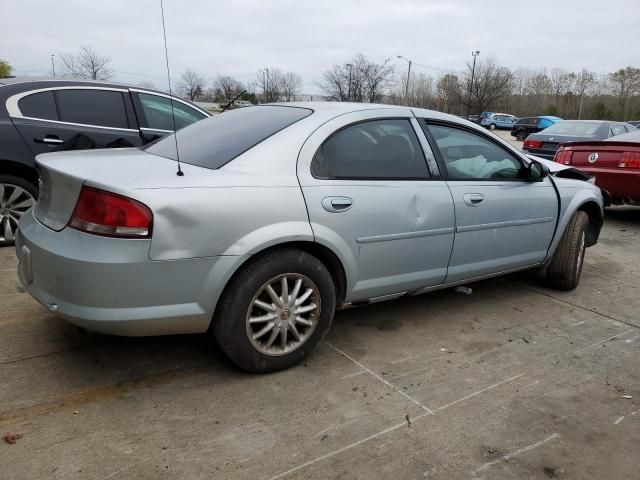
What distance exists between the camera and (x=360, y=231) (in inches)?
120

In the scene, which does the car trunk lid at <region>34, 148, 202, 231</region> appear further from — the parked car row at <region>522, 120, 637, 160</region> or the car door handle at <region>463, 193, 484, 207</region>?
the parked car row at <region>522, 120, 637, 160</region>

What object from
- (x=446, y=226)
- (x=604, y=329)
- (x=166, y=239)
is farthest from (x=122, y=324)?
(x=604, y=329)

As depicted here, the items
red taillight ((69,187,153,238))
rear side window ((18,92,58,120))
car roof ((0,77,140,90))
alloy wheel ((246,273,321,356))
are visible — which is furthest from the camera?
car roof ((0,77,140,90))

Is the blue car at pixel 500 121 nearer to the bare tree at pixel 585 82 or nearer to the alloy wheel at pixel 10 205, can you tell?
the bare tree at pixel 585 82

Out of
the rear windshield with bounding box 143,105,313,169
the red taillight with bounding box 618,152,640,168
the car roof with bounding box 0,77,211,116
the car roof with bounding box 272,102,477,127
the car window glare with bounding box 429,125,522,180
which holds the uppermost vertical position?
the car roof with bounding box 0,77,211,116

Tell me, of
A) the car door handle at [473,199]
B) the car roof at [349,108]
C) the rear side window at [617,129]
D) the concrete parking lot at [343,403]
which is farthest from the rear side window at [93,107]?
the rear side window at [617,129]

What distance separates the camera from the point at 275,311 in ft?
9.34

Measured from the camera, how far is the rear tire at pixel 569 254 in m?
4.52

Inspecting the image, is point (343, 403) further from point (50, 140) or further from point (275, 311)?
point (50, 140)

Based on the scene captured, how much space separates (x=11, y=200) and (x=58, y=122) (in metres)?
0.86

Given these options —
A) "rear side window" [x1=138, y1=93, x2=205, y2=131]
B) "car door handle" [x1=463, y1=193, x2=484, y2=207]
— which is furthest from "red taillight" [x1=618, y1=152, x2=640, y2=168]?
"rear side window" [x1=138, y1=93, x2=205, y2=131]

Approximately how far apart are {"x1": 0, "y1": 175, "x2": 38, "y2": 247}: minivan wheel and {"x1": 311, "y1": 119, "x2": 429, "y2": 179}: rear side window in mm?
3234

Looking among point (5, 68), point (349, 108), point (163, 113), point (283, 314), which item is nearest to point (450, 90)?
point (5, 68)

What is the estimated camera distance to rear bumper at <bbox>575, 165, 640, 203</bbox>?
7113 millimetres
